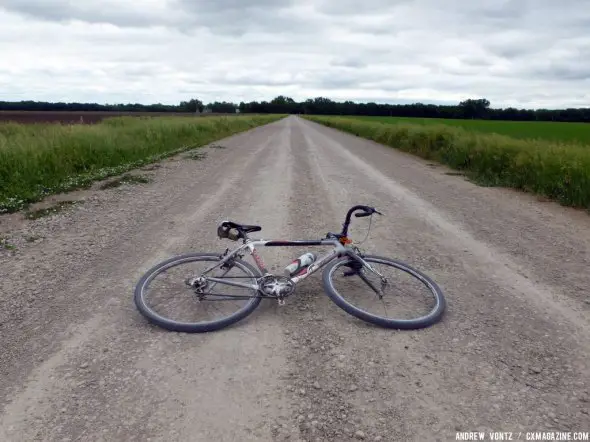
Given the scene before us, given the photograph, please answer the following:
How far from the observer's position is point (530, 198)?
9758 millimetres

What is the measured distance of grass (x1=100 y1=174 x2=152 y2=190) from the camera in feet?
32.3

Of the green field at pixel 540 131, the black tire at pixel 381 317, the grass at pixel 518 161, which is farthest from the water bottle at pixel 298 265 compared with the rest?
the green field at pixel 540 131

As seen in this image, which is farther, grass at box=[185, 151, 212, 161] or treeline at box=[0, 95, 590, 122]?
treeline at box=[0, 95, 590, 122]

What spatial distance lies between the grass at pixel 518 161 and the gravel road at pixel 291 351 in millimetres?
3388

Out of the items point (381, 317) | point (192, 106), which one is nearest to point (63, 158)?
point (381, 317)

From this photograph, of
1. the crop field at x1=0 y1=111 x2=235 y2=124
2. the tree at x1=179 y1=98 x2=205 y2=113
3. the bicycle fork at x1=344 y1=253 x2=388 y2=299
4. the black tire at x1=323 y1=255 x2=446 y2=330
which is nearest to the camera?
the black tire at x1=323 y1=255 x2=446 y2=330

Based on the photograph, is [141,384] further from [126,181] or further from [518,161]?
[518,161]

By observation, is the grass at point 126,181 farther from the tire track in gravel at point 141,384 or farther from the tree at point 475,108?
the tree at point 475,108

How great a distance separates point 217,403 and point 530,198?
9.22 metres

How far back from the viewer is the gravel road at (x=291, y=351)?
2629 millimetres

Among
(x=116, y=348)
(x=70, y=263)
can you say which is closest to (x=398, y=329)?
(x=116, y=348)

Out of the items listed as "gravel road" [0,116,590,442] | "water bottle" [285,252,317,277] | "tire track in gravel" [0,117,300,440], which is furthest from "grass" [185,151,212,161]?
"water bottle" [285,252,317,277]

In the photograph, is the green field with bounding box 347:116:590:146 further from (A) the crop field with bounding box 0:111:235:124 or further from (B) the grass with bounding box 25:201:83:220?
(A) the crop field with bounding box 0:111:235:124

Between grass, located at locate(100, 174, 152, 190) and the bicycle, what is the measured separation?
20.8 ft
